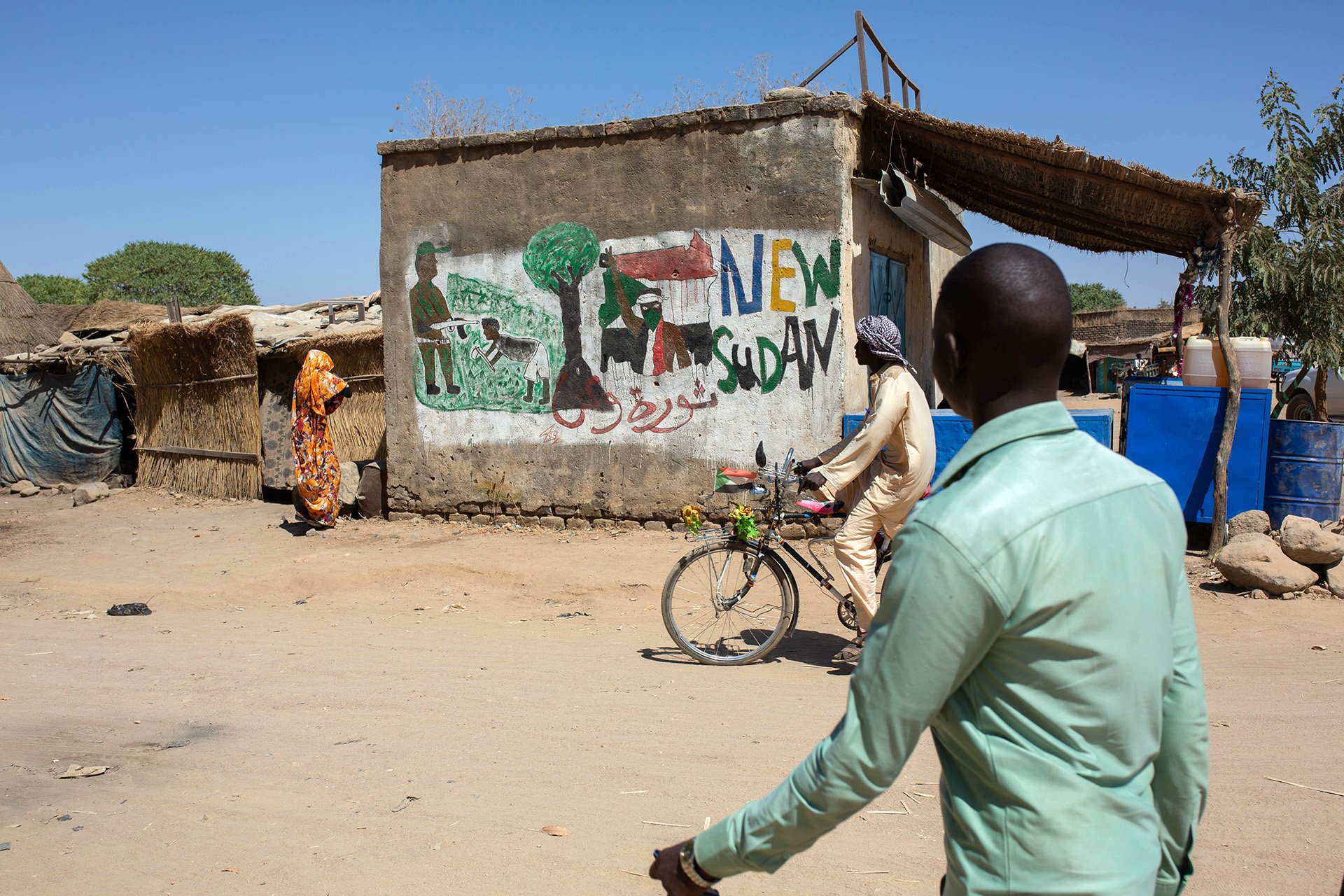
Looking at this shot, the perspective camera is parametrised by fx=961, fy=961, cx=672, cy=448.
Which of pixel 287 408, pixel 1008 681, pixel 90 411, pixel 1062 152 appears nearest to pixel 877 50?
pixel 1062 152

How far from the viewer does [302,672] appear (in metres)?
5.44

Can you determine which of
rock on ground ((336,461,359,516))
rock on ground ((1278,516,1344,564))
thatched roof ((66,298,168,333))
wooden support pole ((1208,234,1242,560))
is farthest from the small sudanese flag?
thatched roof ((66,298,168,333))

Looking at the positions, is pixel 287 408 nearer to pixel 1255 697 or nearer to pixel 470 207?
pixel 470 207

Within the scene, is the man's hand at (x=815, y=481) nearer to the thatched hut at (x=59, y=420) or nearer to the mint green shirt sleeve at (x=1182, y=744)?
the mint green shirt sleeve at (x=1182, y=744)

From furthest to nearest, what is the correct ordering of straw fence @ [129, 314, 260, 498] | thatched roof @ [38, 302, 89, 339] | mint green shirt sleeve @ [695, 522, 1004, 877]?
thatched roof @ [38, 302, 89, 339], straw fence @ [129, 314, 260, 498], mint green shirt sleeve @ [695, 522, 1004, 877]

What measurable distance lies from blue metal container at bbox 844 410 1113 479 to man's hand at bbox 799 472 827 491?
9.26ft

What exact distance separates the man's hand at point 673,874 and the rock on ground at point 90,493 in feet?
47.6

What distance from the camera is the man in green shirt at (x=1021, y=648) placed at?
1274 millimetres

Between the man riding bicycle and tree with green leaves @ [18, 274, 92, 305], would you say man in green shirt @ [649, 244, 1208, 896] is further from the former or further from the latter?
tree with green leaves @ [18, 274, 92, 305]

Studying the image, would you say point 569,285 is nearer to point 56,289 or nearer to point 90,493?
point 90,493

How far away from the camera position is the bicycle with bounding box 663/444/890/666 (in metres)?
5.42

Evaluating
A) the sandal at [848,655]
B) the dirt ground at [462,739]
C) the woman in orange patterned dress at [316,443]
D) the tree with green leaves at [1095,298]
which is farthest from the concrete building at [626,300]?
the tree with green leaves at [1095,298]

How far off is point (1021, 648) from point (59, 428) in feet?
56.8

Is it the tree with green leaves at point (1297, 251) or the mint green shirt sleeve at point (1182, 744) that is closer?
the mint green shirt sleeve at point (1182, 744)
